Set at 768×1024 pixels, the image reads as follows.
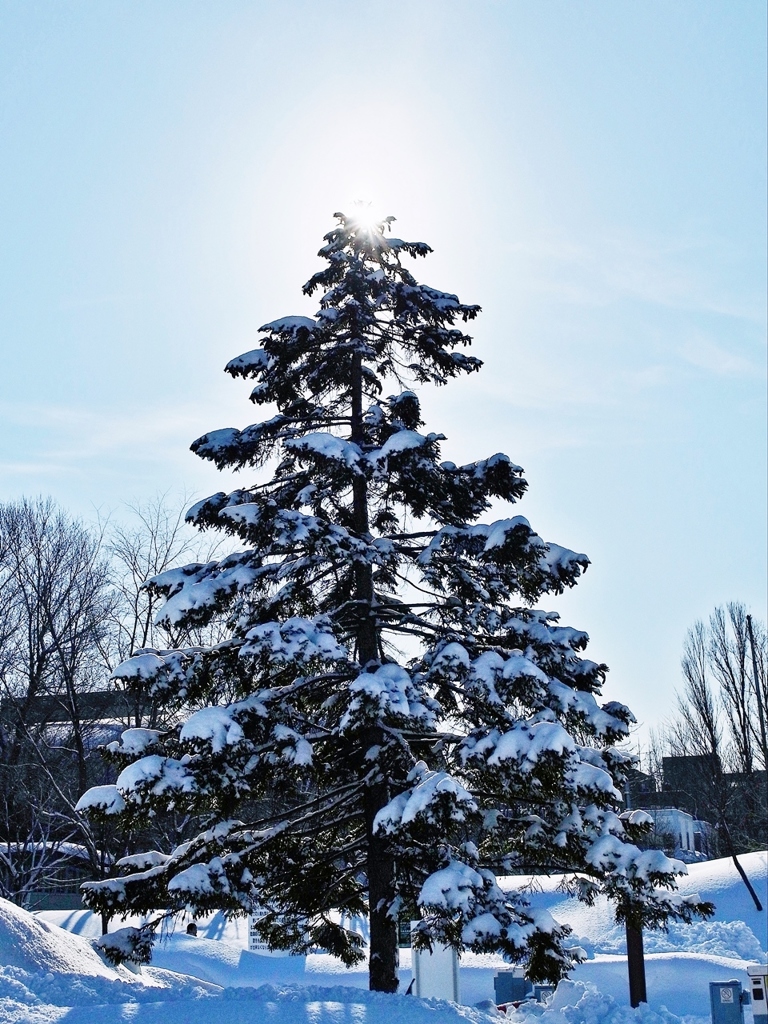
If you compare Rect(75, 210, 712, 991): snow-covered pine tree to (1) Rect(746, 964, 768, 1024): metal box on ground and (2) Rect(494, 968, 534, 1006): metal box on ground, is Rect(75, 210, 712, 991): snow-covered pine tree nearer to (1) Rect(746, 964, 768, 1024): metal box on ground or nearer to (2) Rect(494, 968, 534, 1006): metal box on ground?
(1) Rect(746, 964, 768, 1024): metal box on ground

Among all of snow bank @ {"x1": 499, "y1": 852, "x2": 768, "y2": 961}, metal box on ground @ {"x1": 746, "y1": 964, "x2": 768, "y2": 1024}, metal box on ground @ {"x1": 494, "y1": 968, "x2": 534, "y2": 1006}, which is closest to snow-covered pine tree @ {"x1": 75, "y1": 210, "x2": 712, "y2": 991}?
metal box on ground @ {"x1": 746, "y1": 964, "x2": 768, "y2": 1024}

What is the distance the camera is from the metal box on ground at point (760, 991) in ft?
42.8

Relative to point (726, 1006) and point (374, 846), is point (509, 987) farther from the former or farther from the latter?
point (374, 846)

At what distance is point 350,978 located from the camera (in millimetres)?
20078

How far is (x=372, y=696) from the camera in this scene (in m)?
9.45

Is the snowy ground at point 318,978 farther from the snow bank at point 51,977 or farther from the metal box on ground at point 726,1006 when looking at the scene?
the metal box on ground at point 726,1006

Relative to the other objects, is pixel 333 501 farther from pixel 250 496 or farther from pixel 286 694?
pixel 286 694

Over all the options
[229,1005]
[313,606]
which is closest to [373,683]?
[313,606]

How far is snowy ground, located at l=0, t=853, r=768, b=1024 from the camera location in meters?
8.84

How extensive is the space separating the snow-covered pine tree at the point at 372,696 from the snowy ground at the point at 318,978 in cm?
93

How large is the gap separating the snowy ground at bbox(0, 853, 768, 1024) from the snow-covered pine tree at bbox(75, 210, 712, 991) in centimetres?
93

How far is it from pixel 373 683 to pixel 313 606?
2.55m

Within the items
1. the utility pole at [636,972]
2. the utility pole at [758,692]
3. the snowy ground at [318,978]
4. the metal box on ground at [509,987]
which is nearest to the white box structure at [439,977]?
the snowy ground at [318,978]

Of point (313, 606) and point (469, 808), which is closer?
point (469, 808)
